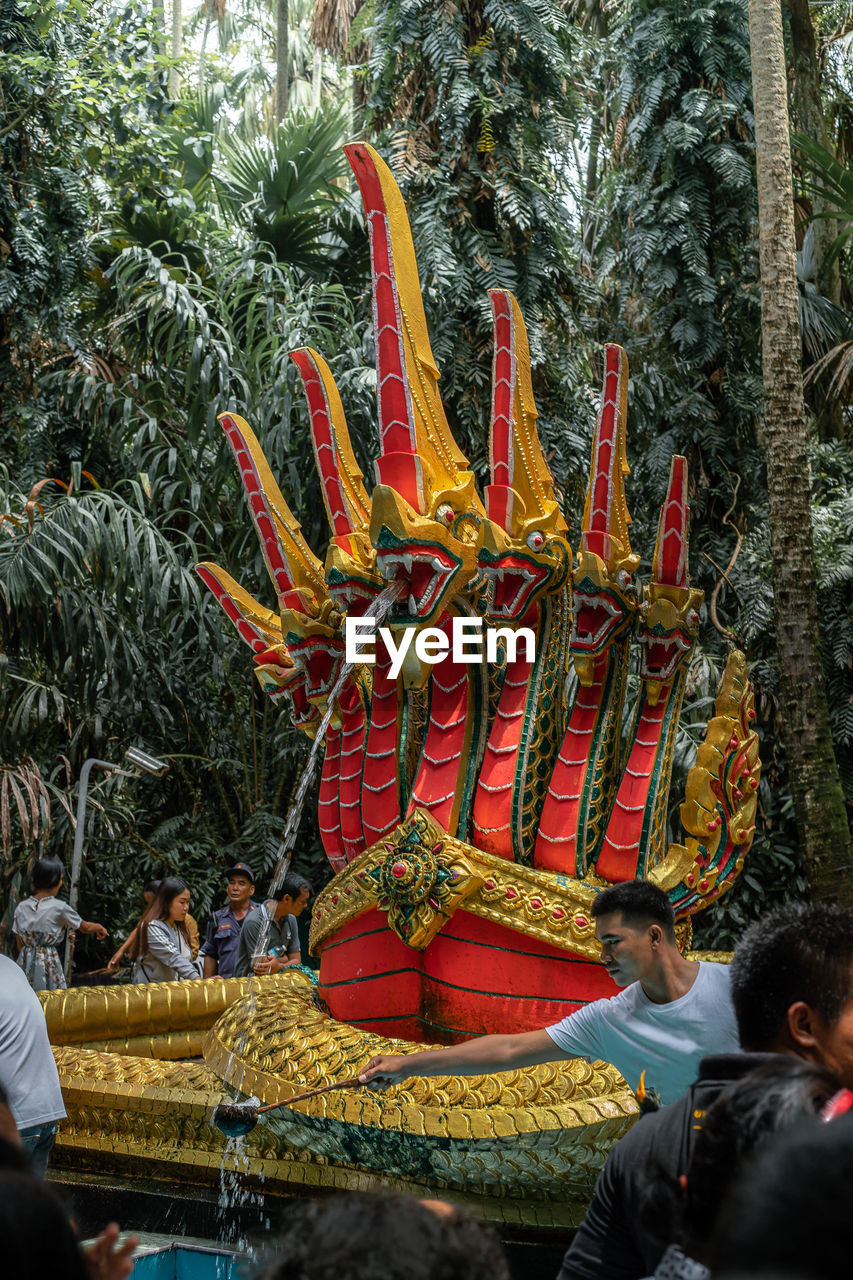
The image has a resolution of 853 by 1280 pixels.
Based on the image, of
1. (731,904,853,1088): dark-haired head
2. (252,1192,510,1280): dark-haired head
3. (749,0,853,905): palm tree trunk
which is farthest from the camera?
(749,0,853,905): palm tree trunk

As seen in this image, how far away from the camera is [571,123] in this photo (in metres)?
11.7

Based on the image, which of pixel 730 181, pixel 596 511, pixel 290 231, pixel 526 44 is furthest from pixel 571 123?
pixel 596 511

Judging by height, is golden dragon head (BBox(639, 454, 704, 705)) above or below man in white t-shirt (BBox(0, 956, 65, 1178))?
above

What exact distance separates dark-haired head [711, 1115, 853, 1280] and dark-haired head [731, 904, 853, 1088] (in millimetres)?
840

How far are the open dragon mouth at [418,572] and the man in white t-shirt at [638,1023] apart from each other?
224 cm

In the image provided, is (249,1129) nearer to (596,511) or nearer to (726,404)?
(596,511)

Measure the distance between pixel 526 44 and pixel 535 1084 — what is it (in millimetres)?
9520

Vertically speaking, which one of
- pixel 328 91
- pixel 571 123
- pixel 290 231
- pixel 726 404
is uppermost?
pixel 328 91

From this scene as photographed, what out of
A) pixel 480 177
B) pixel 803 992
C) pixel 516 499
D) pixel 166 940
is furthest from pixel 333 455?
pixel 480 177

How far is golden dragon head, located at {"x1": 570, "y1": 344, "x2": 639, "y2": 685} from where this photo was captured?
208 inches

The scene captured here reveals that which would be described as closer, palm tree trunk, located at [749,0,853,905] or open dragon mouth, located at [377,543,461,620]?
open dragon mouth, located at [377,543,461,620]

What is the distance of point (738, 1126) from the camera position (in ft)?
4.68

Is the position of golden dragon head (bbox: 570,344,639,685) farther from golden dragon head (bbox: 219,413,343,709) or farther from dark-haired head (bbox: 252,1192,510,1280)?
dark-haired head (bbox: 252,1192,510,1280)

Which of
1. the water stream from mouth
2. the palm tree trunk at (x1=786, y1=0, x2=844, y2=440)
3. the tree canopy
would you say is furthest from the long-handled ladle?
the palm tree trunk at (x1=786, y1=0, x2=844, y2=440)
